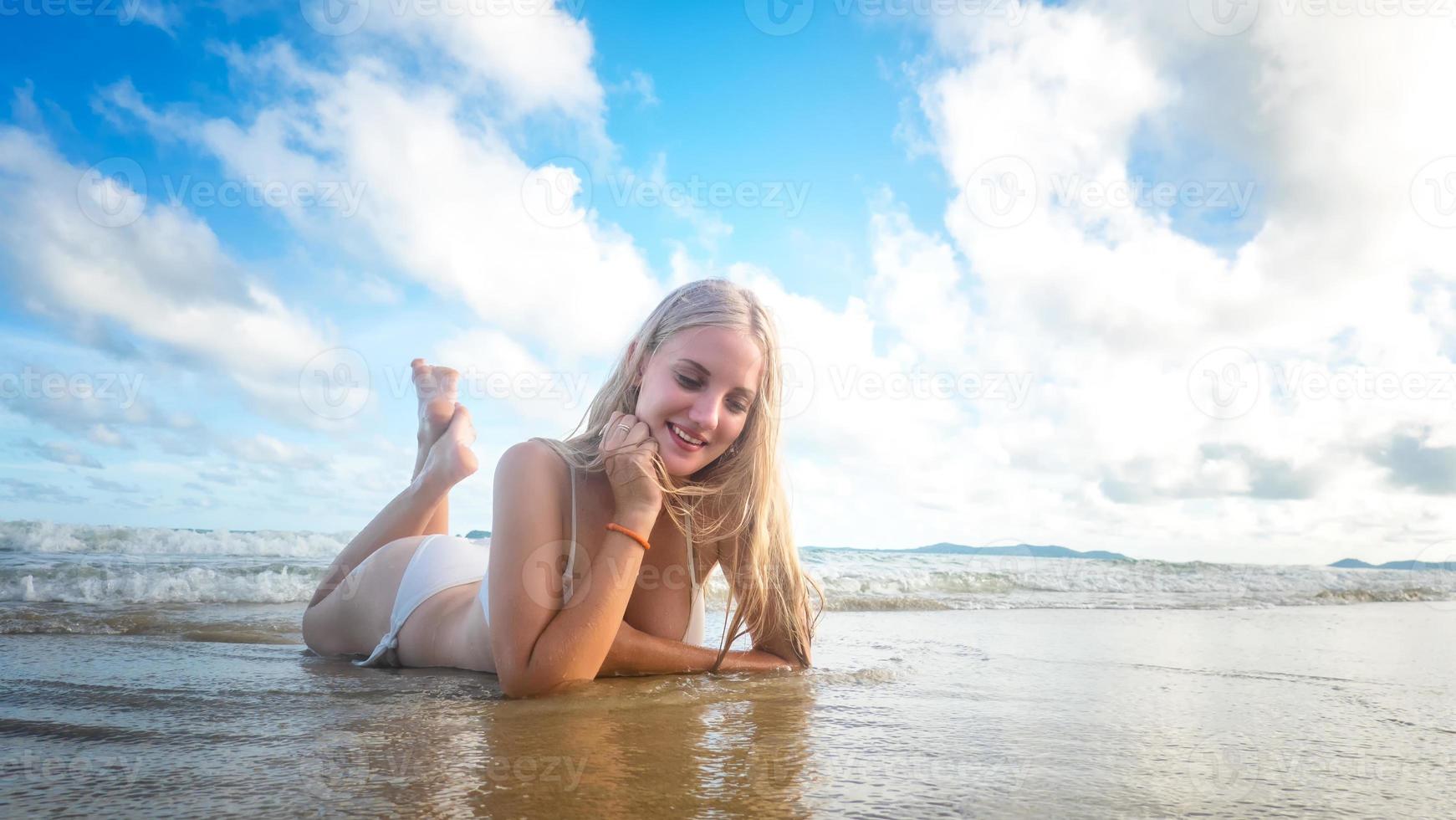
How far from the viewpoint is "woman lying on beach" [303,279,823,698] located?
2.66 meters

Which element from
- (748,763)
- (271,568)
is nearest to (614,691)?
(748,763)

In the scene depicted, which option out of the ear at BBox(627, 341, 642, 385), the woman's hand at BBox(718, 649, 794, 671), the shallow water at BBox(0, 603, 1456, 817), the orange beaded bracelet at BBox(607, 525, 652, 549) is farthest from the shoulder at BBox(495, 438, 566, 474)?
the woman's hand at BBox(718, 649, 794, 671)

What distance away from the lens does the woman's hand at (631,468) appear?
2738mm

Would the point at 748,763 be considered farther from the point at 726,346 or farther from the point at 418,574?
the point at 418,574

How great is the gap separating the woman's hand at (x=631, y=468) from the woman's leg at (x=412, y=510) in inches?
66.9

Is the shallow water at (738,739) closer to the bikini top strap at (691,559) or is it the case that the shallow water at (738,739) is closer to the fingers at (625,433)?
the bikini top strap at (691,559)

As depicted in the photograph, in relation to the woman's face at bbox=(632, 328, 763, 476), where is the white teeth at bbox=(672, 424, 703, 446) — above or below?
below

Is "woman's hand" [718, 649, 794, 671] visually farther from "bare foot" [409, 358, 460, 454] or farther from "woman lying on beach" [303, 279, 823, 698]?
"bare foot" [409, 358, 460, 454]

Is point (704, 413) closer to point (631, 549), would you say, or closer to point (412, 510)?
point (631, 549)

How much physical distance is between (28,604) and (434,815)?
6495 millimetres

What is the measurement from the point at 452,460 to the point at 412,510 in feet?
1.13

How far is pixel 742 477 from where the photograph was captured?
10.9ft

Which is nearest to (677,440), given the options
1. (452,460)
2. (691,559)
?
(691,559)

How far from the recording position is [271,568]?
9.01 meters
